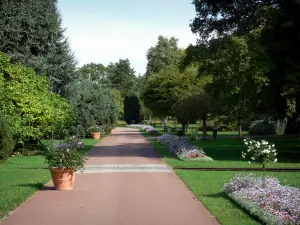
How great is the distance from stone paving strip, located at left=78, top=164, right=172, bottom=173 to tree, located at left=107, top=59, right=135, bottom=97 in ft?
334

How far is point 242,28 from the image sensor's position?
2527cm

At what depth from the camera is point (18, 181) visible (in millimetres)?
14172

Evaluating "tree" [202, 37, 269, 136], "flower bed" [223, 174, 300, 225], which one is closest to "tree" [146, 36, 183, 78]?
"tree" [202, 37, 269, 136]

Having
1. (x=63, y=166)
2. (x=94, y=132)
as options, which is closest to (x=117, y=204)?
(x=63, y=166)

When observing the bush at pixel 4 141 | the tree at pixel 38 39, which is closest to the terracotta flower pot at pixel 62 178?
the bush at pixel 4 141

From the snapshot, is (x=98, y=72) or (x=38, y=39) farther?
(x=98, y=72)

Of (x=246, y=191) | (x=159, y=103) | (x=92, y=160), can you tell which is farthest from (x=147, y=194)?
(x=159, y=103)

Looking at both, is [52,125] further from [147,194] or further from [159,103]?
[159,103]

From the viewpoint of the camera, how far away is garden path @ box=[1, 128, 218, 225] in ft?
28.1

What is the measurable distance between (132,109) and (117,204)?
3925 inches

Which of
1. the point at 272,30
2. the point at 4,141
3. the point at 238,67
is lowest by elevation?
the point at 4,141

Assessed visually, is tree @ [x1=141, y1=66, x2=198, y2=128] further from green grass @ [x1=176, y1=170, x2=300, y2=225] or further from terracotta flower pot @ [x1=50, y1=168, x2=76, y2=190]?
terracotta flower pot @ [x1=50, y1=168, x2=76, y2=190]

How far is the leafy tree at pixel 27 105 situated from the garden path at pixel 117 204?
29.7ft

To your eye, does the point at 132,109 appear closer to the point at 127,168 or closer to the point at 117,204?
the point at 127,168
